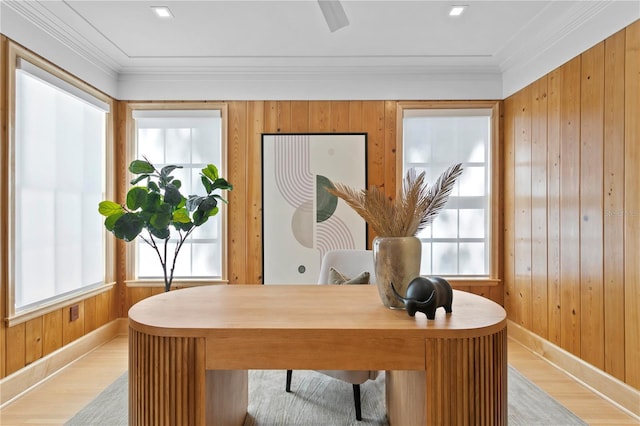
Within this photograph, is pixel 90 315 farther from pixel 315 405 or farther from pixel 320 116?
pixel 320 116

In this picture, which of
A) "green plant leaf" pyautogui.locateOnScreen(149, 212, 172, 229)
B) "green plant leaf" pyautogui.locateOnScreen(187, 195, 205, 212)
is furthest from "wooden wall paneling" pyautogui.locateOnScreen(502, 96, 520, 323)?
"green plant leaf" pyautogui.locateOnScreen(149, 212, 172, 229)

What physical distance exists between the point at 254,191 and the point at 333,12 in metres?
2.00

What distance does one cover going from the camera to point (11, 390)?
2283 mm

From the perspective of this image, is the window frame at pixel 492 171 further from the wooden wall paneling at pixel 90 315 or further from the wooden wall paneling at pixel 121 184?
the wooden wall paneling at pixel 90 315

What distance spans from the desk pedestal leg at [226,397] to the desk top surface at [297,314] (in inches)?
10.4

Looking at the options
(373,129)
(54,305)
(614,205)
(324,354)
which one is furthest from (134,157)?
(614,205)

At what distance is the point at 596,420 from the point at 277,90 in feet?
11.2

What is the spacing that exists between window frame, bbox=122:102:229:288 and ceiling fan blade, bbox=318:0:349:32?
72.8 inches

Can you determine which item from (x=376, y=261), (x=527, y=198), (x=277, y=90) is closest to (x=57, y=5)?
(x=277, y=90)

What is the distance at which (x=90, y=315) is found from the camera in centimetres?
318

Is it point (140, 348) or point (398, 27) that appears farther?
point (398, 27)

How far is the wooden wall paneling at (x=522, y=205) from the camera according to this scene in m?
3.18

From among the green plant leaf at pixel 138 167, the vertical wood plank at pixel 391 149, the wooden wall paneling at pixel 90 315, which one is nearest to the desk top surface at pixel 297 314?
the green plant leaf at pixel 138 167

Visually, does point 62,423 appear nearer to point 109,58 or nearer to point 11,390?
point 11,390
